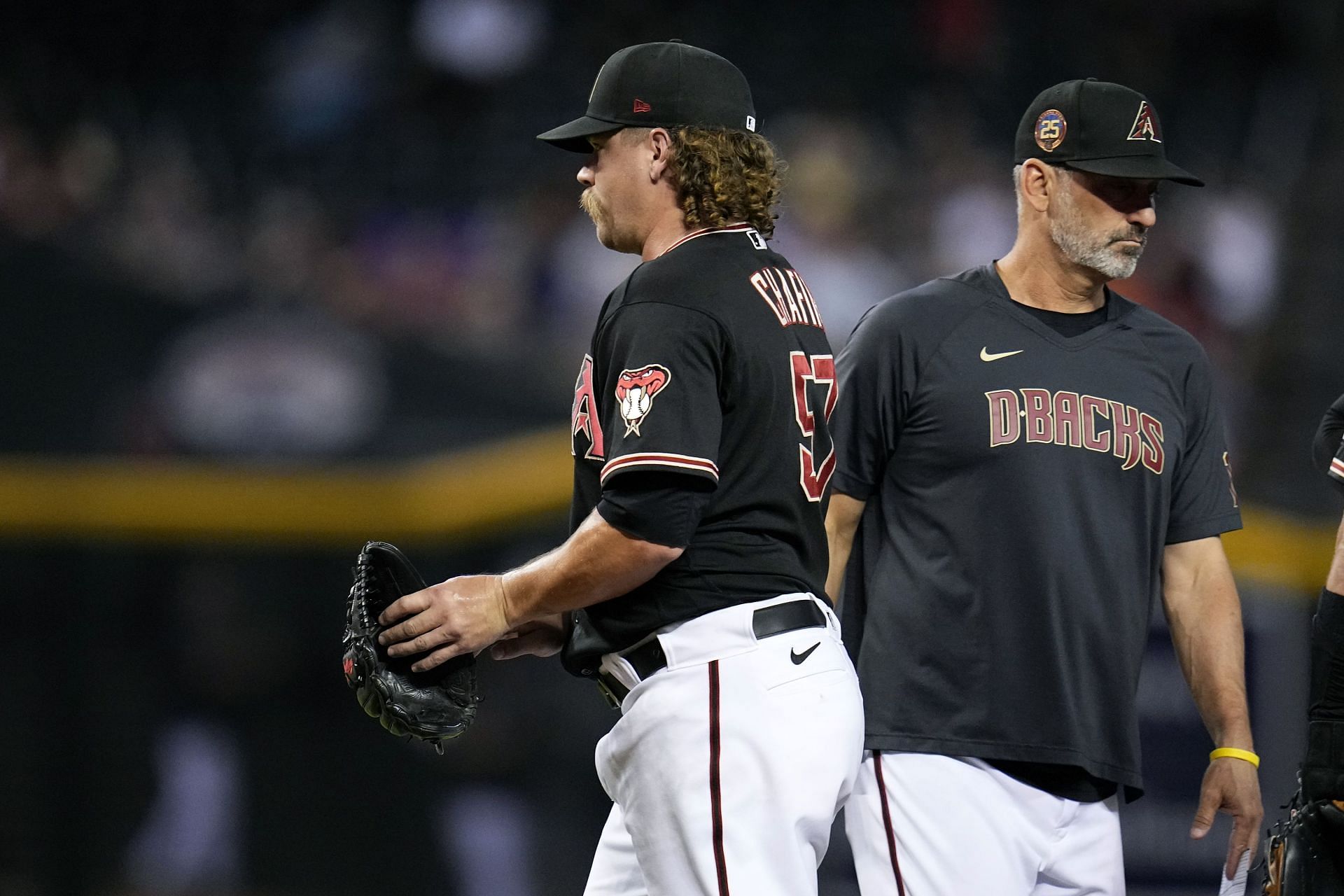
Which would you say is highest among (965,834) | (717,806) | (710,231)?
(710,231)

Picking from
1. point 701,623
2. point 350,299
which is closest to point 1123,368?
point 701,623

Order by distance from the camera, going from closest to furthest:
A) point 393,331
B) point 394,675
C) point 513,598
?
1. point 513,598
2. point 394,675
3. point 393,331

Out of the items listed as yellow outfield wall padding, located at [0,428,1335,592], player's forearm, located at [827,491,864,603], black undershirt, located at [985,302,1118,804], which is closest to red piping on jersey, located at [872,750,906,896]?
black undershirt, located at [985,302,1118,804]

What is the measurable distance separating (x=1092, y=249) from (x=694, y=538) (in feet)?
3.21

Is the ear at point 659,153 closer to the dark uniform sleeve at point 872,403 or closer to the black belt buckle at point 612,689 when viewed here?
the dark uniform sleeve at point 872,403

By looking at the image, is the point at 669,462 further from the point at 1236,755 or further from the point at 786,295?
the point at 1236,755

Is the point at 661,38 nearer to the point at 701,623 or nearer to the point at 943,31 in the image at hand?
the point at 943,31

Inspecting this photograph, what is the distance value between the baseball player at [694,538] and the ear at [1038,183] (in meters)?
0.59

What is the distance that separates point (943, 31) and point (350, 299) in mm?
4198

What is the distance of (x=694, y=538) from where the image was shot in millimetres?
2562

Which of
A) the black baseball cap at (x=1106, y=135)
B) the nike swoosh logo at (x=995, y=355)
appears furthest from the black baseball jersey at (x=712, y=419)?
the black baseball cap at (x=1106, y=135)

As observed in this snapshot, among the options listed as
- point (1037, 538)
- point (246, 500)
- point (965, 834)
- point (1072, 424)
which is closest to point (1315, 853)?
point (965, 834)

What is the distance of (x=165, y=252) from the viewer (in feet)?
29.2

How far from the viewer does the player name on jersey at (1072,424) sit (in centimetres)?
293
